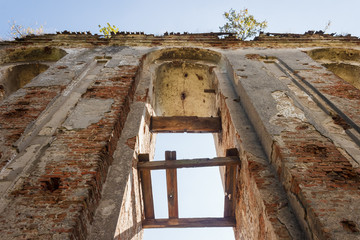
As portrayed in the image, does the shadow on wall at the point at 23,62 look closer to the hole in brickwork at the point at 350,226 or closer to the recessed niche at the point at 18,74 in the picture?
the recessed niche at the point at 18,74

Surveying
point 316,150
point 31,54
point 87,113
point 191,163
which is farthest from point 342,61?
point 31,54

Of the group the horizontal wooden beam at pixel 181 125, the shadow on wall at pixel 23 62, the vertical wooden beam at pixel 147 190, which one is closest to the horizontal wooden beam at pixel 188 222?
the vertical wooden beam at pixel 147 190

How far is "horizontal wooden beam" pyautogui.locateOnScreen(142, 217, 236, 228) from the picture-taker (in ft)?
12.9

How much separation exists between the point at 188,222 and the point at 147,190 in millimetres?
875

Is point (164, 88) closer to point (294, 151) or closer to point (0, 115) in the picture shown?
point (0, 115)

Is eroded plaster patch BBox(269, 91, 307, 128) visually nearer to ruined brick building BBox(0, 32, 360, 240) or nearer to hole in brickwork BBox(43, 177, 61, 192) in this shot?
ruined brick building BBox(0, 32, 360, 240)

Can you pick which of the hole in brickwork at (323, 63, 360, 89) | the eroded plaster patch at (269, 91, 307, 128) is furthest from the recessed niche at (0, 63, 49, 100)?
the hole in brickwork at (323, 63, 360, 89)

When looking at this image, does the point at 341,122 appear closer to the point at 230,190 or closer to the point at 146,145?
the point at 230,190

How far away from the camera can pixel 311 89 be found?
4.39 meters

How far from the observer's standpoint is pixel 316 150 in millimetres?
2857

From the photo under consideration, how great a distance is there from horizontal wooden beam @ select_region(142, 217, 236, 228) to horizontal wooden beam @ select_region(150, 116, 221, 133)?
5.91 ft

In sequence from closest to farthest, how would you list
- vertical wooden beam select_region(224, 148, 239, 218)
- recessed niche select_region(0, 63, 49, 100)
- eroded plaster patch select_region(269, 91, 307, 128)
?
eroded plaster patch select_region(269, 91, 307, 128), vertical wooden beam select_region(224, 148, 239, 218), recessed niche select_region(0, 63, 49, 100)

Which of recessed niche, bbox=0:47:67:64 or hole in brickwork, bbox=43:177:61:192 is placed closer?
hole in brickwork, bbox=43:177:61:192

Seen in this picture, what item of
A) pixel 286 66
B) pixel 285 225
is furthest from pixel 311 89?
pixel 285 225
